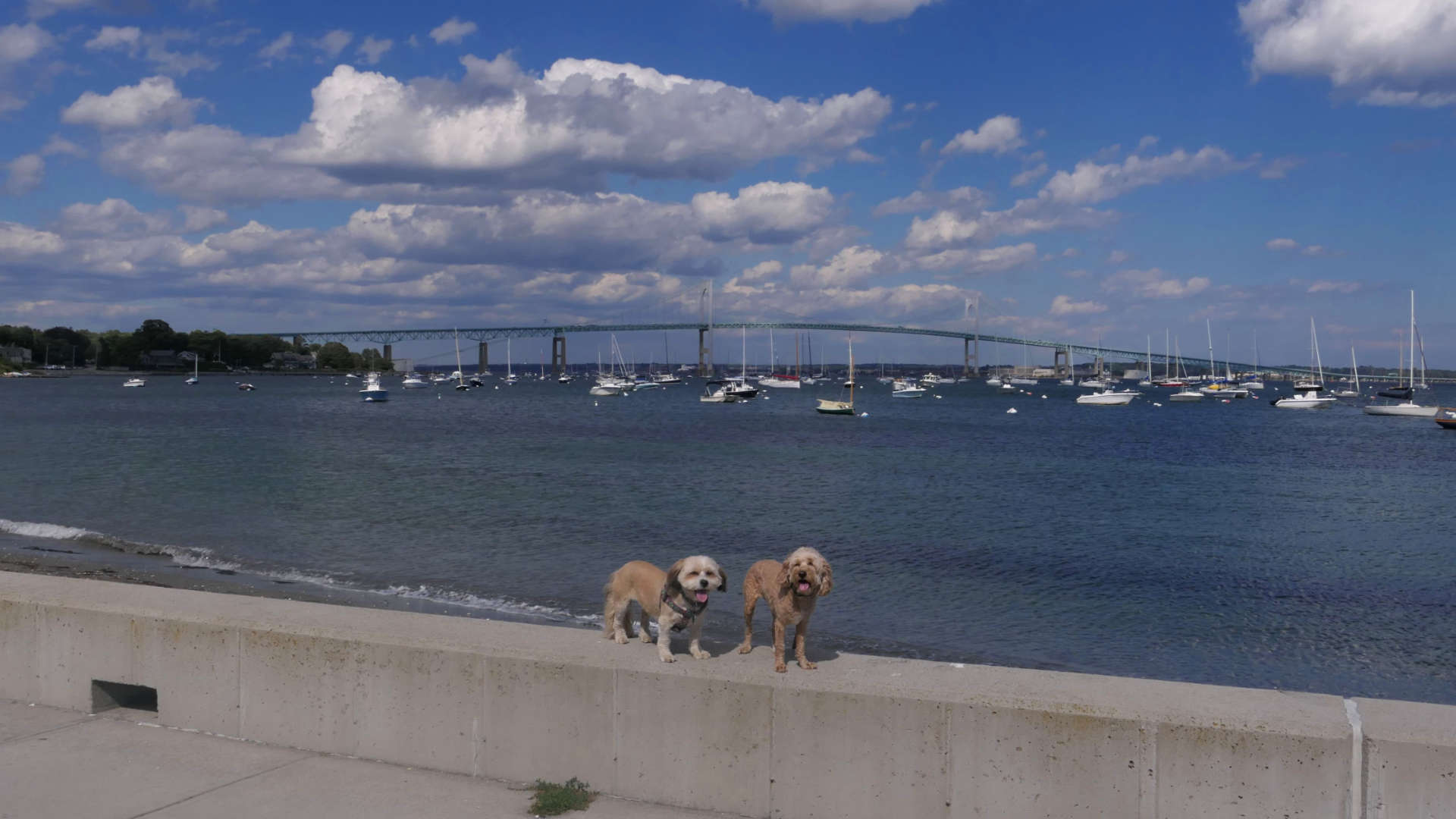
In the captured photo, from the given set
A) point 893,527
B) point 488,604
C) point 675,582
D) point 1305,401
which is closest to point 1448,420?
point 1305,401

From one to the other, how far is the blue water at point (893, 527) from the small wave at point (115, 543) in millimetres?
153

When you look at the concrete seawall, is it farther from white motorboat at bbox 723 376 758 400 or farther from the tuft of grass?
white motorboat at bbox 723 376 758 400

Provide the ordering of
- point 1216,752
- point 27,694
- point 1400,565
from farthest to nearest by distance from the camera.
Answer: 1. point 1400,565
2. point 27,694
3. point 1216,752

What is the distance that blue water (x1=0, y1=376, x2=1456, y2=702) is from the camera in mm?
17703

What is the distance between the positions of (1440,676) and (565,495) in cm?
2600

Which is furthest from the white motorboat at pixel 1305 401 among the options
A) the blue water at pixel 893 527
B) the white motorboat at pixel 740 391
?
the blue water at pixel 893 527

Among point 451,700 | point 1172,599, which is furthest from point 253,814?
point 1172,599

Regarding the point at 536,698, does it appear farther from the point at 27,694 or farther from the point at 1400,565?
the point at 1400,565

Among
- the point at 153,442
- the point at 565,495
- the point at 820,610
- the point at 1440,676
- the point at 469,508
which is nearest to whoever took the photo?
the point at 1440,676

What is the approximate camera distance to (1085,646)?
55.6ft

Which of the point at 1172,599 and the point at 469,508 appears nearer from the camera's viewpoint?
the point at 1172,599

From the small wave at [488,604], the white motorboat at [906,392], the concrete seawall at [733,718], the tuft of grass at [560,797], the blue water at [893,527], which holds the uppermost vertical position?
the concrete seawall at [733,718]

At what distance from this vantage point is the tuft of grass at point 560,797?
18.9ft

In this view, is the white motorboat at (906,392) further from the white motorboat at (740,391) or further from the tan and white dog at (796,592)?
the tan and white dog at (796,592)
